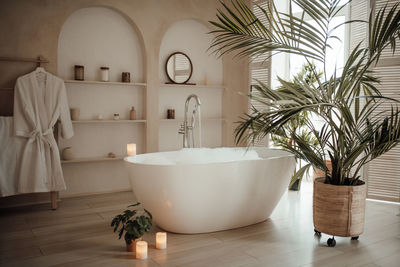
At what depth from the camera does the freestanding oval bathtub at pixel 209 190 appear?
2967 millimetres

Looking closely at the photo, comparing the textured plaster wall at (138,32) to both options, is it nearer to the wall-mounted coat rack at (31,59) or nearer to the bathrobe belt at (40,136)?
the wall-mounted coat rack at (31,59)

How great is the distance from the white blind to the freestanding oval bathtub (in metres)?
1.34

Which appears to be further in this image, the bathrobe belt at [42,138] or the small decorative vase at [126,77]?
the small decorative vase at [126,77]

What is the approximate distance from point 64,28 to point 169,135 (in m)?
1.88

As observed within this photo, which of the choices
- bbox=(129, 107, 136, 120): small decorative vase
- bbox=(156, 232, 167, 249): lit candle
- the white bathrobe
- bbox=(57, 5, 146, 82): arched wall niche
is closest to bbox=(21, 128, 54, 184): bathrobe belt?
the white bathrobe

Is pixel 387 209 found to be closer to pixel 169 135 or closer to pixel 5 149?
pixel 169 135

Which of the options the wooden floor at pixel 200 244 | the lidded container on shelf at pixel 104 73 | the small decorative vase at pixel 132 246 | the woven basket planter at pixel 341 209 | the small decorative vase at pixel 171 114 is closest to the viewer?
the wooden floor at pixel 200 244

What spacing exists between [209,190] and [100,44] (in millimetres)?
2530

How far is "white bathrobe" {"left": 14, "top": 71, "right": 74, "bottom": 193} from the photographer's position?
3.72 metres

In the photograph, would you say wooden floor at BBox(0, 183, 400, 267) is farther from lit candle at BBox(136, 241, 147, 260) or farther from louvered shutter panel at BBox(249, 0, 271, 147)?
louvered shutter panel at BBox(249, 0, 271, 147)

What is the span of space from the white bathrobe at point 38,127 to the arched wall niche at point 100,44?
528mm

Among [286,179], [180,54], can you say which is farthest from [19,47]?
[286,179]

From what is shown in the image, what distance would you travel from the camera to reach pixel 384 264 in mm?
2607

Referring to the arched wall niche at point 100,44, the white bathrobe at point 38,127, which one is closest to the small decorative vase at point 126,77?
the arched wall niche at point 100,44
